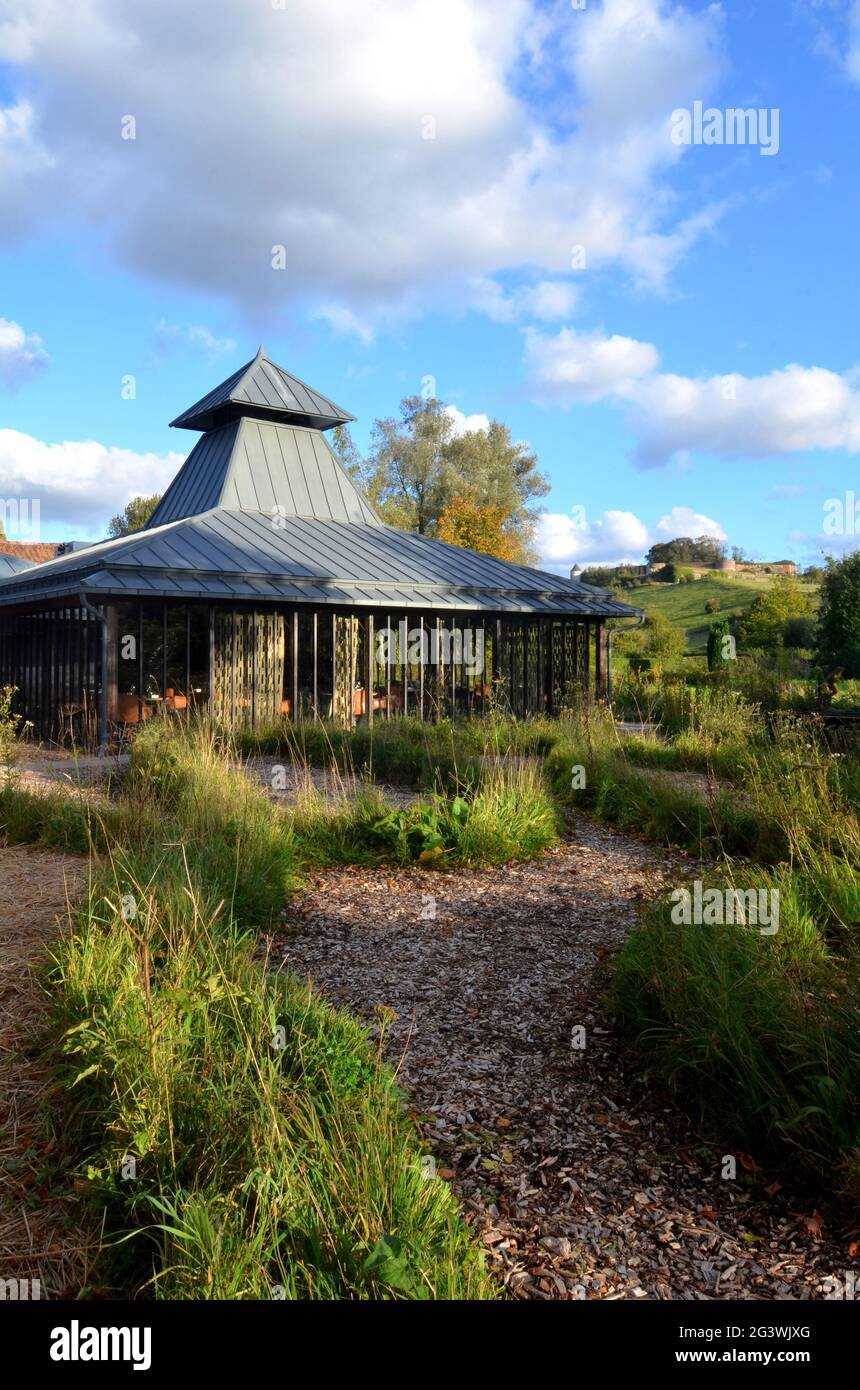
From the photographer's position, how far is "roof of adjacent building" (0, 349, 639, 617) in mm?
13570

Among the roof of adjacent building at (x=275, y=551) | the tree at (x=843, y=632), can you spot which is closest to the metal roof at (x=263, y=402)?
the roof of adjacent building at (x=275, y=551)

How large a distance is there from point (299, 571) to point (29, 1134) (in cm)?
1234

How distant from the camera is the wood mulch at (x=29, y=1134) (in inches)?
93.9

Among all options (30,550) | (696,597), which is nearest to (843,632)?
(696,597)

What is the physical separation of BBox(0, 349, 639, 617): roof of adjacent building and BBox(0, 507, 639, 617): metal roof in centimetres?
3

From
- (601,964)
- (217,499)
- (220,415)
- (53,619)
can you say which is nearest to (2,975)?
(601,964)

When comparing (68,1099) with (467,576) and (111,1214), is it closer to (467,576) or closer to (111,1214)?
(111,1214)

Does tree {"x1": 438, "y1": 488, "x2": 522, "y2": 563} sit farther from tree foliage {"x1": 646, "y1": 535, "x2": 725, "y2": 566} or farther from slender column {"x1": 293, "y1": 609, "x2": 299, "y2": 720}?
tree foliage {"x1": 646, "y1": 535, "x2": 725, "y2": 566}

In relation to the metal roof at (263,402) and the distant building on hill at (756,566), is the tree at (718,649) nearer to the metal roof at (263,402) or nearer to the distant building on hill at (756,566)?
the metal roof at (263,402)

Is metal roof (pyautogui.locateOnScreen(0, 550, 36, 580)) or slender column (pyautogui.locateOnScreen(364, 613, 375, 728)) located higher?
metal roof (pyautogui.locateOnScreen(0, 550, 36, 580))

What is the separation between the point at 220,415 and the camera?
19734 mm

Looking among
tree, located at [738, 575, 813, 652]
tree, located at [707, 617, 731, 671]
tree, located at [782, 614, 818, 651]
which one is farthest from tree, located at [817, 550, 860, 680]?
tree, located at [782, 614, 818, 651]

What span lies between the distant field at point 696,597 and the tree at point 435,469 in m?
8.93
